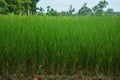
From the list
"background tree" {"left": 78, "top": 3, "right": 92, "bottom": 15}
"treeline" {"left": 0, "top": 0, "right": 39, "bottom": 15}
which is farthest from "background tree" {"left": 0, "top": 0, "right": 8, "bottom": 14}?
"background tree" {"left": 78, "top": 3, "right": 92, "bottom": 15}

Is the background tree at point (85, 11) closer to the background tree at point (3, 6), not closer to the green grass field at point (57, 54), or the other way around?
the background tree at point (3, 6)

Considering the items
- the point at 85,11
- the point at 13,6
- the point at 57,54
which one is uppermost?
the point at 13,6

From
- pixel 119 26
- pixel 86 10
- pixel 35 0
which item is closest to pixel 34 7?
pixel 35 0

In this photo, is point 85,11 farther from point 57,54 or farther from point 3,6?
point 57,54

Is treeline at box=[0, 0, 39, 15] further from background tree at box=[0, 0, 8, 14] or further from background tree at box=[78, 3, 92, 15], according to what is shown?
background tree at box=[78, 3, 92, 15]

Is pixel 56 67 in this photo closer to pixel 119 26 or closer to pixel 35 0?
pixel 119 26

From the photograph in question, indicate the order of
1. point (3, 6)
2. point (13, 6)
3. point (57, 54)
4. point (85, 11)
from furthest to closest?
point (85, 11), point (13, 6), point (3, 6), point (57, 54)

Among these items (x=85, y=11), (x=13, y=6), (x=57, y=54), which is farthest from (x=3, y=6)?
(x=57, y=54)

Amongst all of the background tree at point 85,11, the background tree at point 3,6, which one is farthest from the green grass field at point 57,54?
the background tree at point 85,11

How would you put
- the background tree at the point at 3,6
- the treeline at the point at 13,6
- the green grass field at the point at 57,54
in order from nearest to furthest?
the green grass field at the point at 57,54 → the background tree at the point at 3,6 → the treeline at the point at 13,6

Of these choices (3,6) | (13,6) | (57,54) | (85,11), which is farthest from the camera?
(85,11)

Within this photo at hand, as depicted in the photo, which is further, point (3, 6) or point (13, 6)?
point (13, 6)

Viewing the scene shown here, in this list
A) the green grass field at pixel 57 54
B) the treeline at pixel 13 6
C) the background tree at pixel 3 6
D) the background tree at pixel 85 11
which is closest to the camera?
the green grass field at pixel 57 54

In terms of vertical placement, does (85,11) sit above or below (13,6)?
below
